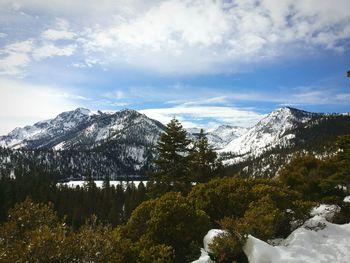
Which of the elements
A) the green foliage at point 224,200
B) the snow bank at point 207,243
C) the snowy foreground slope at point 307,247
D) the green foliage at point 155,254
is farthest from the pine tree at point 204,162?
the green foliage at point 155,254

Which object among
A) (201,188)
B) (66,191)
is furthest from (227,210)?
(66,191)

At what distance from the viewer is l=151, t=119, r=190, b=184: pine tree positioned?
3094 cm

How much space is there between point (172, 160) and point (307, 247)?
18826mm

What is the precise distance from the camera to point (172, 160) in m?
31.5

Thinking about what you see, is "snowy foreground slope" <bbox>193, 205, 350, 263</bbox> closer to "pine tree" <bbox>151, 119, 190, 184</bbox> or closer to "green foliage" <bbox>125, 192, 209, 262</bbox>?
"green foliage" <bbox>125, 192, 209, 262</bbox>

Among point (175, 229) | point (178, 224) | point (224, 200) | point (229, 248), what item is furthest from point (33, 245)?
point (224, 200)

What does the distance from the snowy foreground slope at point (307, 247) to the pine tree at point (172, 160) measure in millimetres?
15936

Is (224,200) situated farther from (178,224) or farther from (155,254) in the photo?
(155,254)

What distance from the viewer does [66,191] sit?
4498 inches

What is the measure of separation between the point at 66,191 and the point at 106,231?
108m

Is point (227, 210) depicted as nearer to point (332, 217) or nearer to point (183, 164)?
point (332, 217)

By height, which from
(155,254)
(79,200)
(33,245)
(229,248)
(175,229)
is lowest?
(79,200)

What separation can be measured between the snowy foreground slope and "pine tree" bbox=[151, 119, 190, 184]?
52.3 ft

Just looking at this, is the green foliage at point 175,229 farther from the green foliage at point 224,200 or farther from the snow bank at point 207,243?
the green foliage at point 224,200
